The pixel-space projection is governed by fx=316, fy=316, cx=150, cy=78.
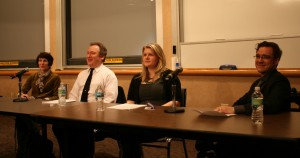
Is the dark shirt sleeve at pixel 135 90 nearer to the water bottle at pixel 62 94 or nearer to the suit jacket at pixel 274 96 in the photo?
the water bottle at pixel 62 94

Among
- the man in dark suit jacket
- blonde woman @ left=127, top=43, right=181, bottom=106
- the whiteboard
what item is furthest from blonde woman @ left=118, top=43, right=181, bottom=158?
the whiteboard

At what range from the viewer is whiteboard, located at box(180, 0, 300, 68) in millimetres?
3422

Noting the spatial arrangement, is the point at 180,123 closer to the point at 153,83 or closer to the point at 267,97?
the point at 267,97

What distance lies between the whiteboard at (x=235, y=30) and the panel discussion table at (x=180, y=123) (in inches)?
69.4

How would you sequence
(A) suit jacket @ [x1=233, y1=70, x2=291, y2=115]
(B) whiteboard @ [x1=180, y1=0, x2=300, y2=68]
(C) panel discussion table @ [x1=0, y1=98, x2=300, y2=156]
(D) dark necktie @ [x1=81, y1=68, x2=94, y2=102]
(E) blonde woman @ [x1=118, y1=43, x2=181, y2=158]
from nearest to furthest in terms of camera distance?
1. (C) panel discussion table @ [x1=0, y1=98, x2=300, y2=156]
2. (A) suit jacket @ [x1=233, y1=70, x2=291, y2=115]
3. (E) blonde woman @ [x1=118, y1=43, x2=181, y2=158]
4. (D) dark necktie @ [x1=81, y1=68, x2=94, y2=102]
5. (B) whiteboard @ [x1=180, y1=0, x2=300, y2=68]

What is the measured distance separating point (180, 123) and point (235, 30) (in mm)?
2416

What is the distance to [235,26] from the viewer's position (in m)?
3.75

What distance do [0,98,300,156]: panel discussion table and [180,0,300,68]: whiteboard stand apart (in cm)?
176

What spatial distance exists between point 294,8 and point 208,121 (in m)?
2.35

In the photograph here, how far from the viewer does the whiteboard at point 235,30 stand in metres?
3.42

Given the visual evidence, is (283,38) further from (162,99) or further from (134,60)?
(134,60)

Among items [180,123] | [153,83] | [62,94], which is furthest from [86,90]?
[180,123]

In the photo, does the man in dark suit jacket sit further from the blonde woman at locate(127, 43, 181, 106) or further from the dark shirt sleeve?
the dark shirt sleeve

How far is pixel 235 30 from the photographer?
12.3ft
